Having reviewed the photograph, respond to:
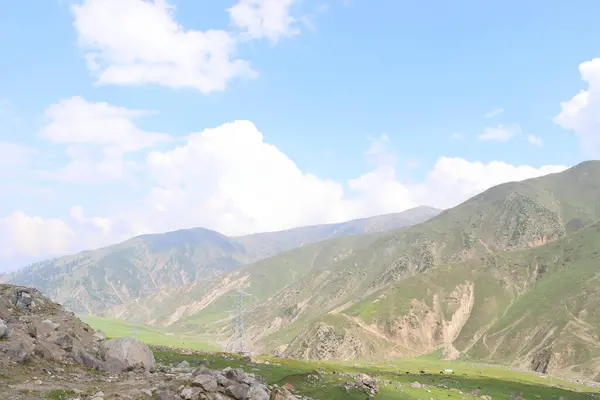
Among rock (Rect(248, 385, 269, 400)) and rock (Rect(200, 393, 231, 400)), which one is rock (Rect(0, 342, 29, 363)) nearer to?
rock (Rect(200, 393, 231, 400))

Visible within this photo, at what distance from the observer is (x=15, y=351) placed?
107ft

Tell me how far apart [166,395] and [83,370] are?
11.3m

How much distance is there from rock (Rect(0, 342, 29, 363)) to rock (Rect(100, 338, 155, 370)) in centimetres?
786

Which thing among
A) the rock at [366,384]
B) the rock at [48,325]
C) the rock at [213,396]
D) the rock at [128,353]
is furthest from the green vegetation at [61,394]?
the rock at [366,384]

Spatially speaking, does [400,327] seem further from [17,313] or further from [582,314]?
[17,313]

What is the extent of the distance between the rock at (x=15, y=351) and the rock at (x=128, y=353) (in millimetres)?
7856

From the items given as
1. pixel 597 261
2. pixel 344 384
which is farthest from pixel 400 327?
pixel 344 384

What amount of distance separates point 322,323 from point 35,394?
174970mm

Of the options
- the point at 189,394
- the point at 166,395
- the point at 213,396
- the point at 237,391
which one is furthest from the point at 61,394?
the point at 237,391

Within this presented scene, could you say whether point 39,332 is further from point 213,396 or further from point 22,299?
point 213,396

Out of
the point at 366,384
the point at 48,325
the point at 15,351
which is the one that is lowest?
the point at 366,384

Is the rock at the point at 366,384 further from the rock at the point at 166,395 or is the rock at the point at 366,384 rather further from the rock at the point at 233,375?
the rock at the point at 166,395

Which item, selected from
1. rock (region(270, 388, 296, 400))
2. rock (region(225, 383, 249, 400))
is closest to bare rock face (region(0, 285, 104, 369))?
rock (region(225, 383, 249, 400))

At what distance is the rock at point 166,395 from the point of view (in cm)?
2870
